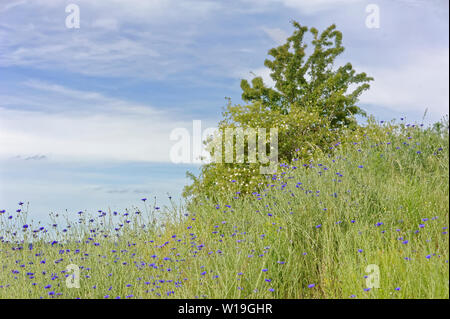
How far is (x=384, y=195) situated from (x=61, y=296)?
4.40 m

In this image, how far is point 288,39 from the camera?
20094 mm

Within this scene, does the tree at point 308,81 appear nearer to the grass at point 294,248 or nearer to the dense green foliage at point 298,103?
the dense green foliage at point 298,103

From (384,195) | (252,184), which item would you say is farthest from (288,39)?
(384,195)

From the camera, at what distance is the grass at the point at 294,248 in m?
4.48

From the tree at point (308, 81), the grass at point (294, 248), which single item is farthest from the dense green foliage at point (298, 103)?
the grass at point (294, 248)

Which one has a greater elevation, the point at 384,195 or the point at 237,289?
the point at 384,195

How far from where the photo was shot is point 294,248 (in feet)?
16.9

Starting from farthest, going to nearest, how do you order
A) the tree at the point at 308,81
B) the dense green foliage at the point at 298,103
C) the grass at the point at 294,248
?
the tree at the point at 308,81 < the dense green foliage at the point at 298,103 < the grass at the point at 294,248

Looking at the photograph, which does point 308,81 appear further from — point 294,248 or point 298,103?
point 294,248

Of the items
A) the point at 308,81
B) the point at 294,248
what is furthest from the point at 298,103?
the point at 294,248

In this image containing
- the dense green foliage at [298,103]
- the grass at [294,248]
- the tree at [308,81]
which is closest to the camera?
the grass at [294,248]

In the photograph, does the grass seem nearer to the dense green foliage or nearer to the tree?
the dense green foliage

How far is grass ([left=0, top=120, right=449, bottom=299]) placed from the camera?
4.48m
